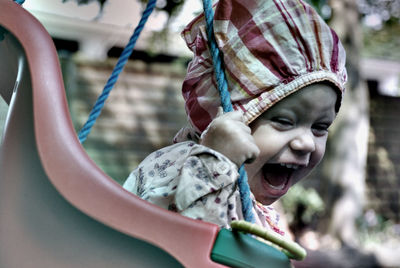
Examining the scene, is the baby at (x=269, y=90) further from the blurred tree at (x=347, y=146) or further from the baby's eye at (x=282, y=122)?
the blurred tree at (x=347, y=146)

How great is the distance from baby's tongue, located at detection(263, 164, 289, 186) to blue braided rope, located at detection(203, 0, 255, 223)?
0.16 meters

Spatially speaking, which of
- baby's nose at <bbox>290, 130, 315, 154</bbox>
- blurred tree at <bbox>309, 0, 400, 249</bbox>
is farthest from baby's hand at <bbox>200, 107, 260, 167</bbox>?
blurred tree at <bbox>309, 0, 400, 249</bbox>

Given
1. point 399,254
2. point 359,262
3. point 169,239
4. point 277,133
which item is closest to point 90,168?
point 169,239

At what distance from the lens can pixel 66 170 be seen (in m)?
0.74

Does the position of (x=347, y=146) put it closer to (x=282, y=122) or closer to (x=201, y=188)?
(x=282, y=122)

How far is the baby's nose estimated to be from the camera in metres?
0.99

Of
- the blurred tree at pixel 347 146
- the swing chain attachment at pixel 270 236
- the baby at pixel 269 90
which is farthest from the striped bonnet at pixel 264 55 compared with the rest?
the blurred tree at pixel 347 146

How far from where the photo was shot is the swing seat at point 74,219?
712 millimetres

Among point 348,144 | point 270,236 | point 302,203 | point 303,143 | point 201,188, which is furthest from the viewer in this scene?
point 302,203

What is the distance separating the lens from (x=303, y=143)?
99 centimetres

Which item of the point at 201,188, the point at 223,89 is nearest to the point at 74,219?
the point at 201,188

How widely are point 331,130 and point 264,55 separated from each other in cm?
296

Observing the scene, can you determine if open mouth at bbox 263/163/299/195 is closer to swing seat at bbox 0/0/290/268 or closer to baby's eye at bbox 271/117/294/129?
baby's eye at bbox 271/117/294/129

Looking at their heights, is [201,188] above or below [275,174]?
above
